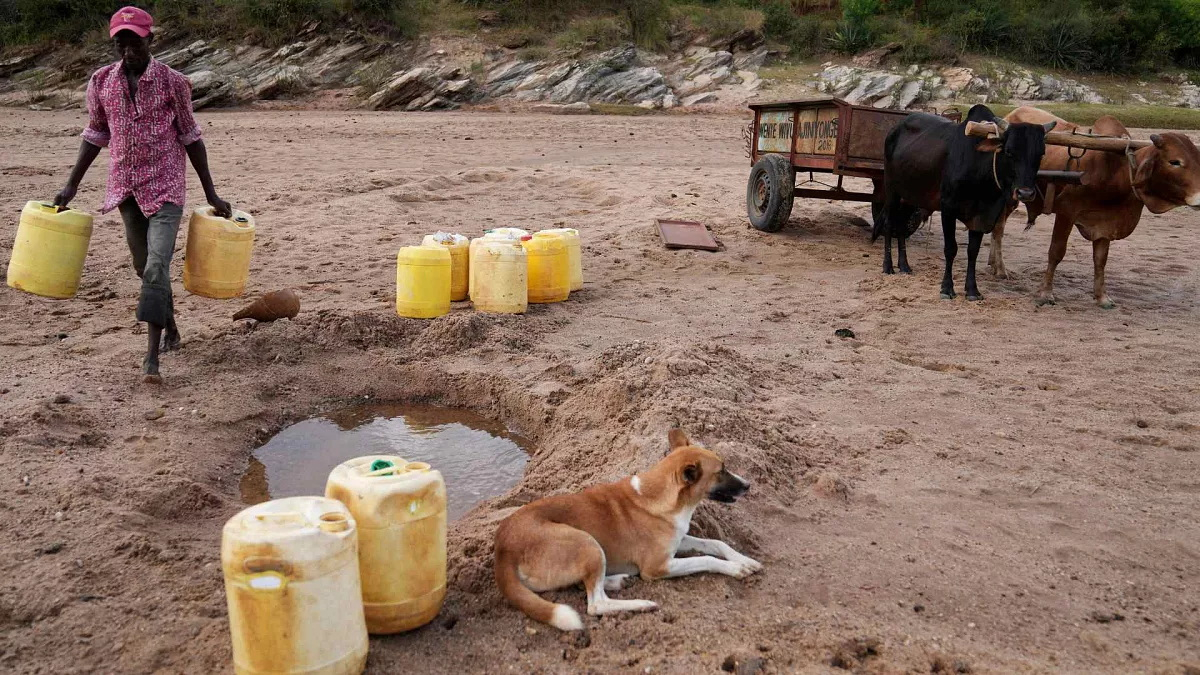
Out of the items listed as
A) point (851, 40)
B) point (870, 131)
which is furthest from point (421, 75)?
point (870, 131)

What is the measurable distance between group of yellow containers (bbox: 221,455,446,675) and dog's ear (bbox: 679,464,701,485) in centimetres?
95

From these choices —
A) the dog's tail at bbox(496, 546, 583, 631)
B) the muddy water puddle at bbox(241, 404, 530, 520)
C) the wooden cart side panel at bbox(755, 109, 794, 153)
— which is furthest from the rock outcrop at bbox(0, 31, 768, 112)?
the dog's tail at bbox(496, 546, 583, 631)

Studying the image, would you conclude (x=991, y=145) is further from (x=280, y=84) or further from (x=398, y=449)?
(x=280, y=84)

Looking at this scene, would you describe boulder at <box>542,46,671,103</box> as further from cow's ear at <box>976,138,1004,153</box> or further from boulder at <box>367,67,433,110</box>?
cow's ear at <box>976,138,1004,153</box>

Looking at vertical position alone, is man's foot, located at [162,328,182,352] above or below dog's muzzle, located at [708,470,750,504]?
below

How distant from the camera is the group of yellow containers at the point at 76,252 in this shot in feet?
18.8

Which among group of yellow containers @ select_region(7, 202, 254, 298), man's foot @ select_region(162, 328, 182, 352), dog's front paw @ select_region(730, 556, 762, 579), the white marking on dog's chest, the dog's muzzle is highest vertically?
group of yellow containers @ select_region(7, 202, 254, 298)

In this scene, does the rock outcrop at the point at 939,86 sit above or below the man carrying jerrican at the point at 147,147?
below

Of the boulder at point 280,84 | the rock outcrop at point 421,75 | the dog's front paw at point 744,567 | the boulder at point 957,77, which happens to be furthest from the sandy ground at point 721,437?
the boulder at point 957,77

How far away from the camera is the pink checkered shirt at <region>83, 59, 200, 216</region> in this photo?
5.42m

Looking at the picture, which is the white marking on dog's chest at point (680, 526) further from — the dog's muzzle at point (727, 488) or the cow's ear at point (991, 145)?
the cow's ear at point (991, 145)

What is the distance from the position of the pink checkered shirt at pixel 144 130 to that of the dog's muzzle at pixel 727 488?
3.97 metres

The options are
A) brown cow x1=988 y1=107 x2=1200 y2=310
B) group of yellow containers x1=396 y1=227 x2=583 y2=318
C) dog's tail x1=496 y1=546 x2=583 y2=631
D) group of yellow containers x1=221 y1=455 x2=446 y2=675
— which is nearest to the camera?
group of yellow containers x1=221 y1=455 x2=446 y2=675

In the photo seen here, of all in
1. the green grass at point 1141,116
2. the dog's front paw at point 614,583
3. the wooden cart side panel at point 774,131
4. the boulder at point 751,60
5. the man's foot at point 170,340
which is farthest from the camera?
the boulder at point 751,60
